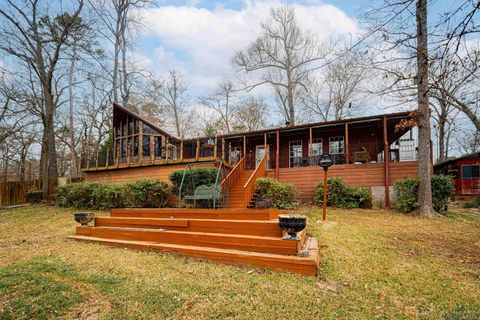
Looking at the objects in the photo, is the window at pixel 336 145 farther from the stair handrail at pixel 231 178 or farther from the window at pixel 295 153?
the stair handrail at pixel 231 178

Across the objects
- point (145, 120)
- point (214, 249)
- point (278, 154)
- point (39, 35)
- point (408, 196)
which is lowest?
point (214, 249)

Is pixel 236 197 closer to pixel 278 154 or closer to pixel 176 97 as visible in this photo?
pixel 278 154

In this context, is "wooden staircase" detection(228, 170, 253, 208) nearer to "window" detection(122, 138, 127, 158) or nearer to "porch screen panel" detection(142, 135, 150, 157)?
"porch screen panel" detection(142, 135, 150, 157)

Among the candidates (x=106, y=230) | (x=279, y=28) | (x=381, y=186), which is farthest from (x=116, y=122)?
(x=381, y=186)

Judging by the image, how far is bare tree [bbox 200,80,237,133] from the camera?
2441 centimetres

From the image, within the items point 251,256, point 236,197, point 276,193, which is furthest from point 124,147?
point 251,256

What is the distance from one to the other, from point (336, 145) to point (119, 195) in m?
11.4

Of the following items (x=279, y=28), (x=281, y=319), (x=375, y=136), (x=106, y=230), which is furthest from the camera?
(x=279, y=28)

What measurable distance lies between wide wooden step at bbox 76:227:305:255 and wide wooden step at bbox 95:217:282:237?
6.4 inches

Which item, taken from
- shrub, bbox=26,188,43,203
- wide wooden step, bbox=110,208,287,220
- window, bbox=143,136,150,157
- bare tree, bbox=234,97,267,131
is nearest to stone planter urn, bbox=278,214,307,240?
wide wooden step, bbox=110,208,287,220

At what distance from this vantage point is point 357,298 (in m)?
2.61

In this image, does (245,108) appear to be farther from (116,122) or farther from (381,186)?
(381,186)

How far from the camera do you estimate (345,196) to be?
9.63 m

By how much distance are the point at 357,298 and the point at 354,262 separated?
3.32 ft
